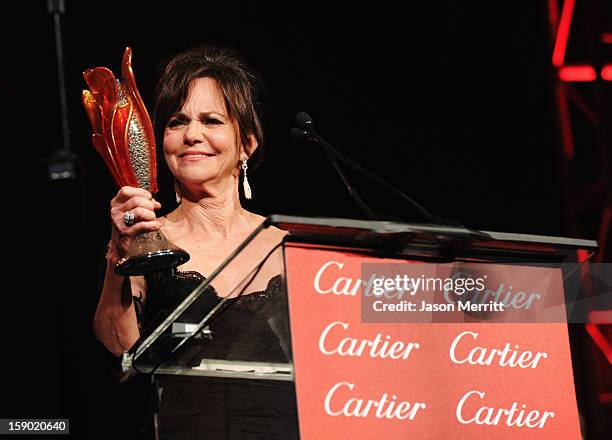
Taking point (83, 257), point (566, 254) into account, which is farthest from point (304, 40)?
point (566, 254)

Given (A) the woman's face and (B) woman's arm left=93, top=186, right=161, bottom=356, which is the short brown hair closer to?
(A) the woman's face

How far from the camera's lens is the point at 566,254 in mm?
1644

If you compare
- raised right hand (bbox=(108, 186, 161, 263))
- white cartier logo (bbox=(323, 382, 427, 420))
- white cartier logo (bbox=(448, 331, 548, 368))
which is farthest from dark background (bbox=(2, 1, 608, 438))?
white cartier logo (bbox=(448, 331, 548, 368))

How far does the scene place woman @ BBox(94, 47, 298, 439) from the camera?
1.69 m

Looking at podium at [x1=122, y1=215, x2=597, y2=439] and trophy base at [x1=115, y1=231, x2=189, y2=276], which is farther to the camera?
trophy base at [x1=115, y1=231, x2=189, y2=276]

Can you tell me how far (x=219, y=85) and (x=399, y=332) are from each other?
1.03 meters

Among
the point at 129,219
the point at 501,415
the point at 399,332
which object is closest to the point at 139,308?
the point at 129,219

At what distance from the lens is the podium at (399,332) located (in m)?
1.38

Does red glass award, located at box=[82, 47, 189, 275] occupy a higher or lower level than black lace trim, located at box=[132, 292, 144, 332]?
higher

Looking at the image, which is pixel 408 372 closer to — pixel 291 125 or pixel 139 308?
pixel 139 308

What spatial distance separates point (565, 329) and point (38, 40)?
5.76 ft

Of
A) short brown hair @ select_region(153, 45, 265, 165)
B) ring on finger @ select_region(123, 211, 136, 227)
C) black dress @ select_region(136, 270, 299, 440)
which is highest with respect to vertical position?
A: short brown hair @ select_region(153, 45, 265, 165)

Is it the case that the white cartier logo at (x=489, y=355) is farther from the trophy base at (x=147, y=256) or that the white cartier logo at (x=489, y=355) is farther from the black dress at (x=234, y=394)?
the trophy base at (x=147, y=256)

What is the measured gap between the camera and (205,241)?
2219 mm
